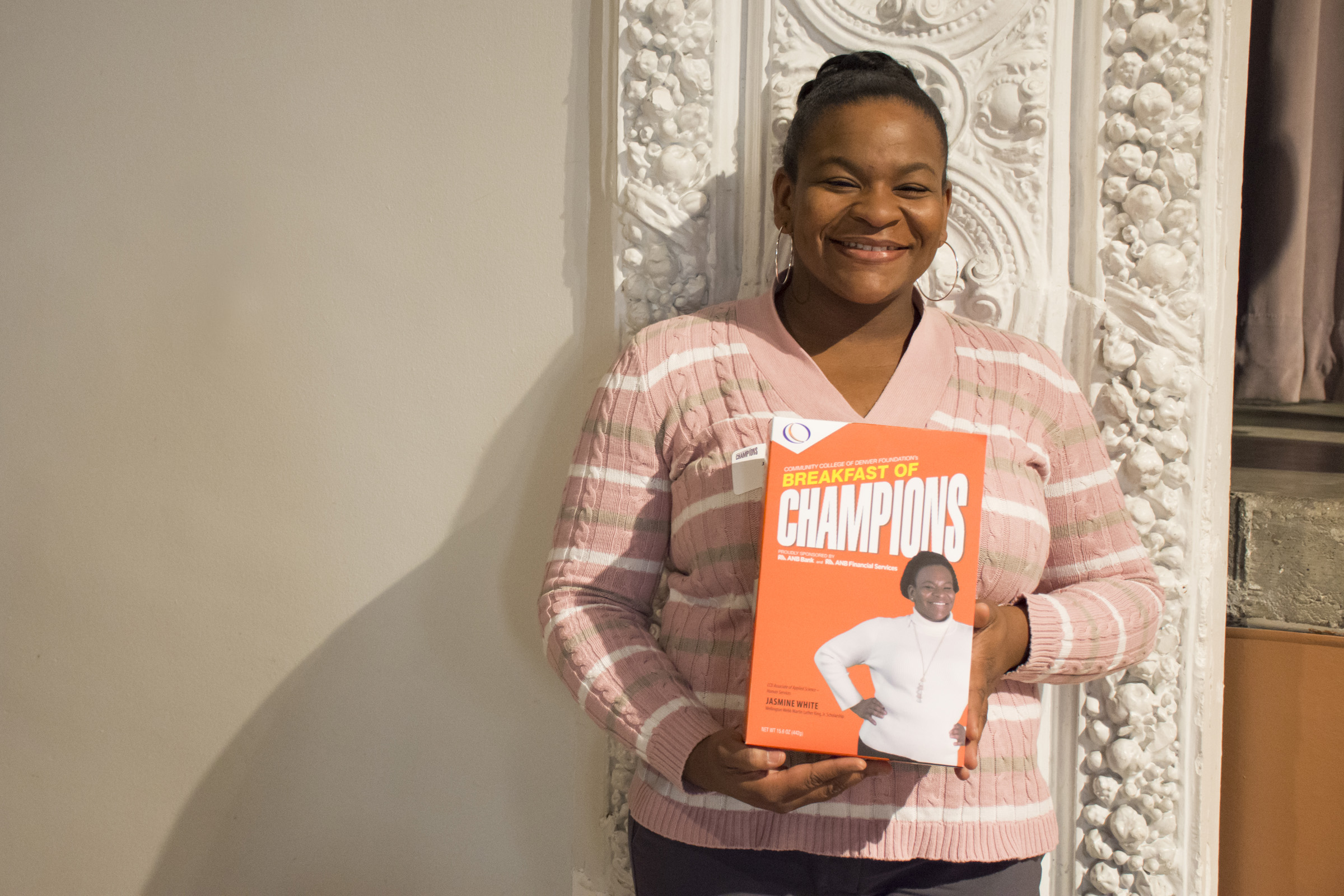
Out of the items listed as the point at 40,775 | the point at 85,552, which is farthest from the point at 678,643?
the point at 40,775

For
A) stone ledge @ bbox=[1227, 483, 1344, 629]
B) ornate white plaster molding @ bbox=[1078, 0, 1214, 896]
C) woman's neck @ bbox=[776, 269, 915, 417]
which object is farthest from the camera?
stone ledge @ bbox=[1227, 483, 1344, 629]

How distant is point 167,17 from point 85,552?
2.88ft

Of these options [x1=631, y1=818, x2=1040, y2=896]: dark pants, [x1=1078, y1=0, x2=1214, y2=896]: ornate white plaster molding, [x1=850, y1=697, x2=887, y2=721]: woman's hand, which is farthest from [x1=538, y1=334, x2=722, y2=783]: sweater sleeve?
[x1=1078, y1=0, x2=1214, y2=896]: ornate white plaster molding

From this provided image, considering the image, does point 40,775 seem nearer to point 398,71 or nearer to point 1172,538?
point 398,71

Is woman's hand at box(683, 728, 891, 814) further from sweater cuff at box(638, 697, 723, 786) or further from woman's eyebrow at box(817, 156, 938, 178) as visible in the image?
woman's eyebrow at box(817, 156, 938, 178)

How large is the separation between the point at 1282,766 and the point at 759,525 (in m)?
0.89

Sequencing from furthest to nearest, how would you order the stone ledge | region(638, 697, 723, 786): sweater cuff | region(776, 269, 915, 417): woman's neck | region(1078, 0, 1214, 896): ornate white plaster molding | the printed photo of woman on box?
the stone ledge → region(1078, 0, 1214, 896): ornate white plaster molding → region(776, 269, 915, 417): woman's neck → region(638, 697, 723, 786): sweater cuff → the printed photo of woman on box

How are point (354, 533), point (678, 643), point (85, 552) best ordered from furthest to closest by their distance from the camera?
point (85, 552)
point (354, 533)
point (678, 643)

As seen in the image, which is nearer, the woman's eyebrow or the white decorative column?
the woman's eyebrow

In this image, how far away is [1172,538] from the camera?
1177 millimetres

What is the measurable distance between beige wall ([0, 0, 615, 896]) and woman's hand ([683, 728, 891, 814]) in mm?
507

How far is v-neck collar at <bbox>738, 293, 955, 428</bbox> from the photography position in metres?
0.95

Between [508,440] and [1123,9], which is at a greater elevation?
[1123,9]

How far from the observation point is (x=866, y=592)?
2.48ft
